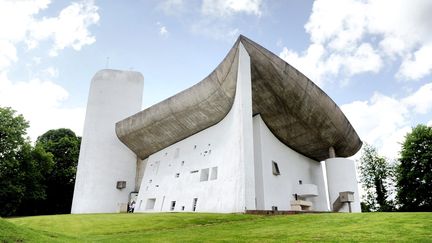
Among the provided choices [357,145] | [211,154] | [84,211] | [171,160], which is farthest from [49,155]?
[357,145]

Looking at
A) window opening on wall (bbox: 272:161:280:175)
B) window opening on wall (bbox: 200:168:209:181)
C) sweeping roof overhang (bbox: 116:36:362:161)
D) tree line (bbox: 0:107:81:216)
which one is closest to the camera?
sweeping roof overhang (bbox: 116:36:362:161)

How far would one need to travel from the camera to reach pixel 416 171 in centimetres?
2411

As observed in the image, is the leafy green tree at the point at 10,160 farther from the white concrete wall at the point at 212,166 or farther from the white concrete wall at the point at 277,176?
the white concrete wall at the point at 277,176

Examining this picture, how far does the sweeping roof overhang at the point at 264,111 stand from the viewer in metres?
17.2

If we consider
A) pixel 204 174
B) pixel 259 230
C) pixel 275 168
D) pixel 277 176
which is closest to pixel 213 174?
pixel 204 174

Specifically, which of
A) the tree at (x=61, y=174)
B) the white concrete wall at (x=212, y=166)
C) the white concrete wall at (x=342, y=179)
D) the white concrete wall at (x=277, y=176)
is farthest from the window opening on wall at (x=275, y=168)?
the tree at (x=61, y=174)

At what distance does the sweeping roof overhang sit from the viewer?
Answer: 1719 cm

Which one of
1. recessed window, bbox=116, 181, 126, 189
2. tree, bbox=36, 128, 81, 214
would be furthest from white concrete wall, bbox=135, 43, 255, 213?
tree, bbox=36, 128, 81, 214

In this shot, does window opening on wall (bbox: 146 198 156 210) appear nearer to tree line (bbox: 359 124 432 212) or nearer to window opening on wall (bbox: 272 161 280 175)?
window opening on wall (bbox: 272 161 280 175)

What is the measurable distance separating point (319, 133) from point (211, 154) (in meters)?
8.14

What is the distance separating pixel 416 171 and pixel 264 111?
13897 millimetres

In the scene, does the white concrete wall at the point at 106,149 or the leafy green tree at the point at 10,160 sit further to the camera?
the white concrete wall at the point at 106,149

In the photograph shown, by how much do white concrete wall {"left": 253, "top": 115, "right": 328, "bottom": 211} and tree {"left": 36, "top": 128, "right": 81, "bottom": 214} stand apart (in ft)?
70.4

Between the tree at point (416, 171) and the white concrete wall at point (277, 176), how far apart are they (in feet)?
20.7
